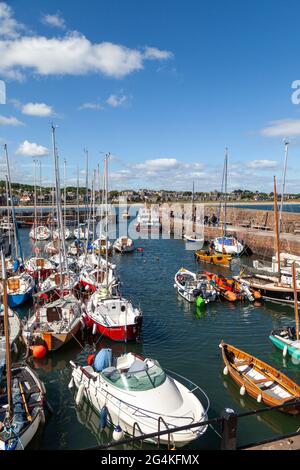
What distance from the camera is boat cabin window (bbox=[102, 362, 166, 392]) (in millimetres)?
13945

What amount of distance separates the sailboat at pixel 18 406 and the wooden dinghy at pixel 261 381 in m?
9.25

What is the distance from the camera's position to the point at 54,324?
877 inches

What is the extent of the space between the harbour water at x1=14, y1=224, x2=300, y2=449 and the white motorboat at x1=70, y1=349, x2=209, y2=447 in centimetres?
106

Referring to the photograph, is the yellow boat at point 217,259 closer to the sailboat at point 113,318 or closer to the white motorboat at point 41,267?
the white motorboat at point 41,267

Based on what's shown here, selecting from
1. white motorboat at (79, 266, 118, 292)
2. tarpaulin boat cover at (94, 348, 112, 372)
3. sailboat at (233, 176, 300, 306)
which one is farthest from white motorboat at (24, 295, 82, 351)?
sailboat at (233, 176, 300, 306)

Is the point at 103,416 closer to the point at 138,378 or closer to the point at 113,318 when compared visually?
the point at 138,378

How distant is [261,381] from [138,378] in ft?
22.5

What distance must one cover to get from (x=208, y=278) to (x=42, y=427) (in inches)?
952

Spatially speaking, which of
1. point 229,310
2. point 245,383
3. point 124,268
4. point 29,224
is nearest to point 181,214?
point 29,224

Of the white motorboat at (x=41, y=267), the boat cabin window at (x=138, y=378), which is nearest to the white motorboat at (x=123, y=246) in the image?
the white motorboat at (x=41, y=267)

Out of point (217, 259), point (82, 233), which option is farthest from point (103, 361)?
point (82, 233)

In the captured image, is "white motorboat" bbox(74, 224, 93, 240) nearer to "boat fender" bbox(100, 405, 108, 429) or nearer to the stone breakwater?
the stone breakwater

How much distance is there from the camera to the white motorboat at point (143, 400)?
12.9 meters
